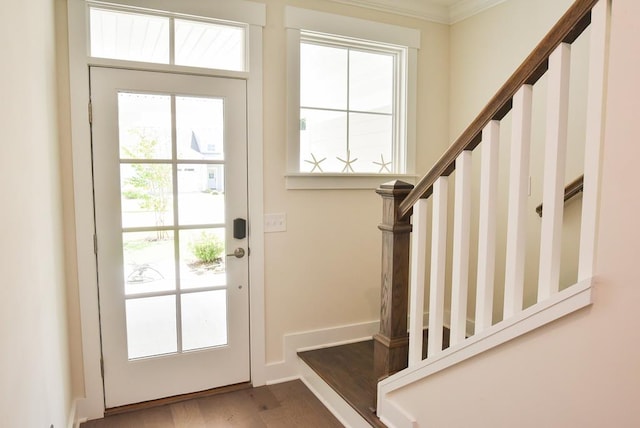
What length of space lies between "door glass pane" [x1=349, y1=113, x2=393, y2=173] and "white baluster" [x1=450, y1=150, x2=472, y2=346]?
4.96ft

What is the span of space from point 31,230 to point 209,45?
5.05 ft

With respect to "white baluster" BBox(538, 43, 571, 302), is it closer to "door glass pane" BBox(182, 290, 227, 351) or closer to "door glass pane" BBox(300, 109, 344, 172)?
"door glass pane" BBox(300, 109, 344, 172)

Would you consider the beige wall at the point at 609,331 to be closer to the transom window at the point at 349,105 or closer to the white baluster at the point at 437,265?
the white baluster at the point at 437,265

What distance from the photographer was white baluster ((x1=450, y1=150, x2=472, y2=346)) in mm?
1587

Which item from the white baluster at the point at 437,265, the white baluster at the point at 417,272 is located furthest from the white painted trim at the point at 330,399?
the white baluster at the point at 437,265

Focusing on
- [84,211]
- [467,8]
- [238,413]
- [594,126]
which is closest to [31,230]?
[84,211]

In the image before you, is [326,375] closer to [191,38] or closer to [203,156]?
[203,156]

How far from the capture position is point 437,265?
1.74 metres

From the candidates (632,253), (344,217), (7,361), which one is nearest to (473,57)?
(344,217)

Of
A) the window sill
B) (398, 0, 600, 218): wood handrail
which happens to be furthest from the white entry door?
(398, 0, 600, 218): wood handrail

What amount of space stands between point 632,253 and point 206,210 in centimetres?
212

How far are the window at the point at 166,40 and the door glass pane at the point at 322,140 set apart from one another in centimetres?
55

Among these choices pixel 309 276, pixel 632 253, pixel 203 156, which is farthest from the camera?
pixel 309 276

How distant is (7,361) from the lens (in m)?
1.13
